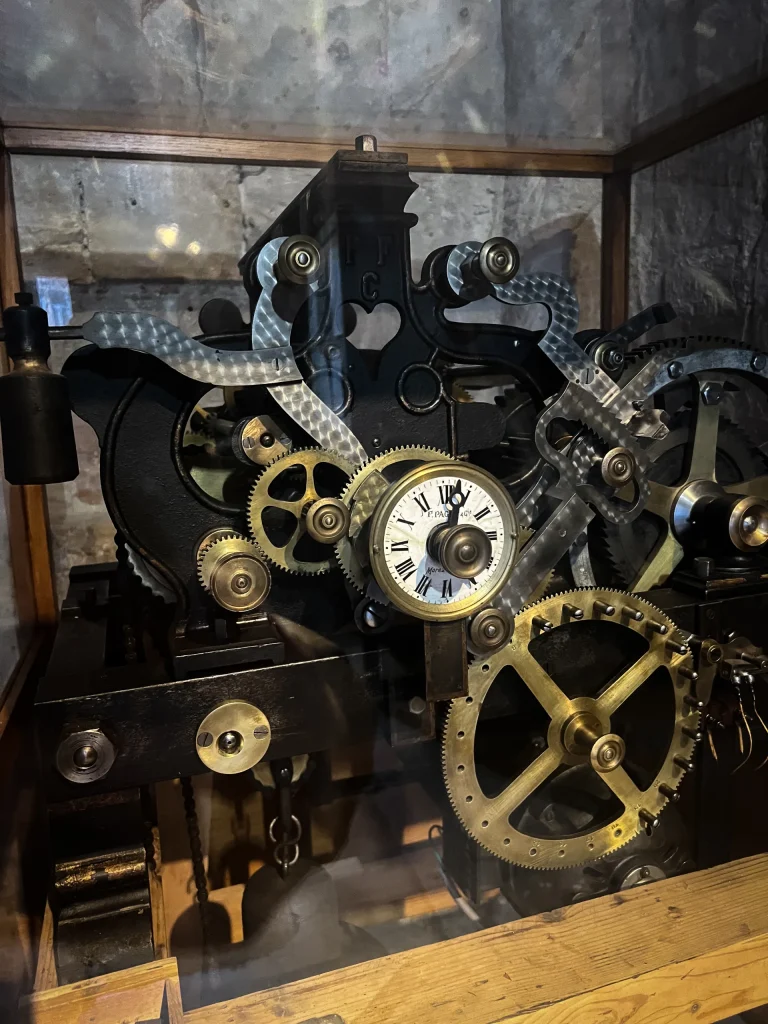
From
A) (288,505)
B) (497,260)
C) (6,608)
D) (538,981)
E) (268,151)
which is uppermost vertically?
(268,151)

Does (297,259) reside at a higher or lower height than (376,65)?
lower

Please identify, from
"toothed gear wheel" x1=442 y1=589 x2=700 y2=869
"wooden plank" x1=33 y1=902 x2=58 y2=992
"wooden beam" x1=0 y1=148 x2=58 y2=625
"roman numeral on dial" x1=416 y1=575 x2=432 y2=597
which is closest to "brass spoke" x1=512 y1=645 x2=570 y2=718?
"toothed gear wheel" x1=442 y1=589 x2=700 y2=869

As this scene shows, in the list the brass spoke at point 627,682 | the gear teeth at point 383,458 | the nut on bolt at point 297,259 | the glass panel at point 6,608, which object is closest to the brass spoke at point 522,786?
the brass spoke at point 627,682

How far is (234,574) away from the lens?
0.97 metres

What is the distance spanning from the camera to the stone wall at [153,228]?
1512 millimetres

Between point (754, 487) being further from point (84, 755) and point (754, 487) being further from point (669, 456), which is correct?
point (84, 755)

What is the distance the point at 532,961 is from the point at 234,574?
2.01ft

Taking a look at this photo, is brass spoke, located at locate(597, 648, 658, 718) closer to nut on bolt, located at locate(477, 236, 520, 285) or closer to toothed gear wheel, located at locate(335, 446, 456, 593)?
toothed gear wheel, located at locate(335, 446, 456, 593)

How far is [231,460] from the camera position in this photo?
1210 millimetres

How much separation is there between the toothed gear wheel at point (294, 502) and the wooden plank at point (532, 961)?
517 millimetres

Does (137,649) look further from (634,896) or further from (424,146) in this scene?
(424,146)

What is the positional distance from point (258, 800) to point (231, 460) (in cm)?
74

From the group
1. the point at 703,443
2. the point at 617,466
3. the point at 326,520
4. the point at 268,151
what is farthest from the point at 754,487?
the point at 268,151

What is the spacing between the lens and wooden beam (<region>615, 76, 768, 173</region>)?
5.03 ft
